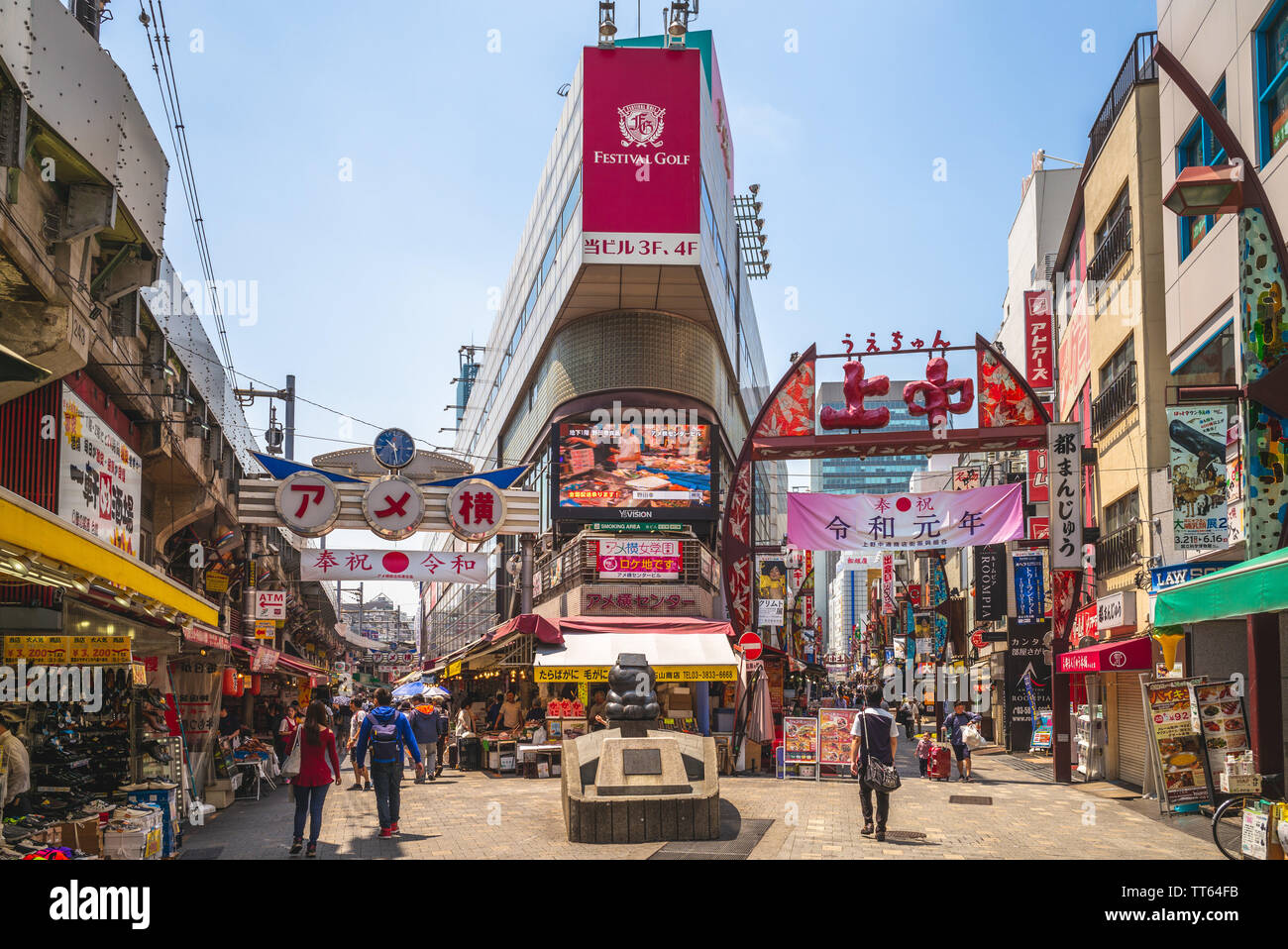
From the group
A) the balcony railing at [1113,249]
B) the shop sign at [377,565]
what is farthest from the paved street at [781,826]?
the balcony railing at [1113,249]

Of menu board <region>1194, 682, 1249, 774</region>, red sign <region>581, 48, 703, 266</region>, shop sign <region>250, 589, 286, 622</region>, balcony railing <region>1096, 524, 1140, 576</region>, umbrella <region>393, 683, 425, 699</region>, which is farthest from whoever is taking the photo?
red sign <region>581, 48, 703, 266</region>

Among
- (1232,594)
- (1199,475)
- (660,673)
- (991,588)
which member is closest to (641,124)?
(991,588)

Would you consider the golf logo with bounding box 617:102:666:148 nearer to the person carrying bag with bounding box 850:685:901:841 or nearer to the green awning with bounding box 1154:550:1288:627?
the green awning with bounding box 1154:550:1288:627

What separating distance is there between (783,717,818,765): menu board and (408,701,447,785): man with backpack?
6996 mm

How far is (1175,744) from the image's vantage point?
52.7ft

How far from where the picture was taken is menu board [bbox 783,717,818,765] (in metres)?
22.4

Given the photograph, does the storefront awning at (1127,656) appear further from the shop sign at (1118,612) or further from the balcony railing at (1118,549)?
the balcony railing at (1118,549)

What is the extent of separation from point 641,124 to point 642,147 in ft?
2.37

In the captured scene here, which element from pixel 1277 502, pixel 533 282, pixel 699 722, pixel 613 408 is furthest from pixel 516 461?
pixel 1277 502

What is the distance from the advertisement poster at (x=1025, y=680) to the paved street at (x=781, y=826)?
1240 centimetres

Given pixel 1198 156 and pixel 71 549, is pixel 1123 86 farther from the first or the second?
pixel 71 549

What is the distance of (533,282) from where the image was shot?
142 ft

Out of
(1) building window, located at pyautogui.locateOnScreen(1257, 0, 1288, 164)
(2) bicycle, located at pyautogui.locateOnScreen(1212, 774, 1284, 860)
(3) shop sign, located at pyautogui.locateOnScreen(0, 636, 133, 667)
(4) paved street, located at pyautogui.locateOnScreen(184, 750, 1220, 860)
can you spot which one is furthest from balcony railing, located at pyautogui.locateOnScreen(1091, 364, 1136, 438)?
(3) shop sign, located at pyautogui.locateOnScreen(0, 636, 133, 667)

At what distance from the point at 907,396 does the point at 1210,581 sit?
941 centimetres
